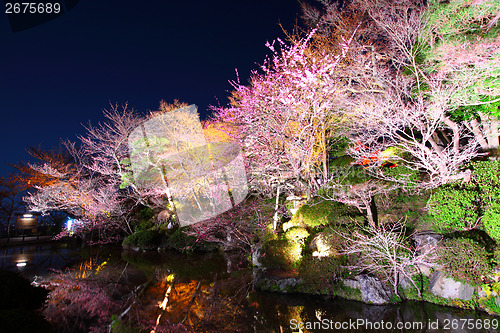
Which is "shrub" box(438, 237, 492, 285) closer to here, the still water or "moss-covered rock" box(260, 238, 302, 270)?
the still water

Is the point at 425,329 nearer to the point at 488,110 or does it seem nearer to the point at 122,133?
the point at 488,110

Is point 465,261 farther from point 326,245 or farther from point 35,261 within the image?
point 35,261

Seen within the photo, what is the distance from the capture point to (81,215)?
17344 millimetres

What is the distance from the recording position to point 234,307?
6316mm

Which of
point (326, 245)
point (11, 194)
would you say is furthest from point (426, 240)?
Result: point (11, 194)

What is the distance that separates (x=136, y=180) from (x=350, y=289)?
49.7 feet

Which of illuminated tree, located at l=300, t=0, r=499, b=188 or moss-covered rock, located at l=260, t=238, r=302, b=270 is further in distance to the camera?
moss-covered rock, located at l=260, t=238, r=302, b=270

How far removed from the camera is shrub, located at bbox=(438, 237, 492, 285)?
541 cm

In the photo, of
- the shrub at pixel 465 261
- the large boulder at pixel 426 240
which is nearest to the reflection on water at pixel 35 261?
the large boulder at pixel 426 240

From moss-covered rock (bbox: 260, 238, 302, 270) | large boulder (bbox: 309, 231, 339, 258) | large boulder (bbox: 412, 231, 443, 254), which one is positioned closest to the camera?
large boulder (bbox: 412, 231, 443, 254)

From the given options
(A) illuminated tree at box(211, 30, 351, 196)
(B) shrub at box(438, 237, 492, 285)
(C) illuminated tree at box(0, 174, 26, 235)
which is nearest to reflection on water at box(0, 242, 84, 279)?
(C) illuminated tree at box(0, 174, 26, 235)

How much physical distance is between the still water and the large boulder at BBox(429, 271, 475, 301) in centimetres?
33

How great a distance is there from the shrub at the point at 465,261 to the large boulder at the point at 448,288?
297 mm

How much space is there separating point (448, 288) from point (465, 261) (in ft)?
2.96
